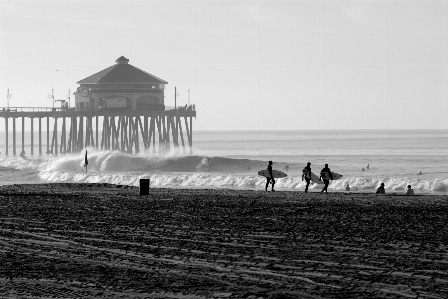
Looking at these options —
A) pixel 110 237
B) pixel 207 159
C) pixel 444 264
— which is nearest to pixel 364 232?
pixel 444 264

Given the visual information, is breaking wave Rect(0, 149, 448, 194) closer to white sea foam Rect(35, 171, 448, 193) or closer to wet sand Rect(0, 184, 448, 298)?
white sea foam Rect(35, 171, 448, 193)

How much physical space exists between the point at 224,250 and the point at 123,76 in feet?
203

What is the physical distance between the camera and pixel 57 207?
2200 cm

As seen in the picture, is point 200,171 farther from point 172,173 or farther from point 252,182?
point 252,182

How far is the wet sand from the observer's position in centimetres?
1096

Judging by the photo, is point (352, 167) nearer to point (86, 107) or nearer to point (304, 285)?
point (86, 107)

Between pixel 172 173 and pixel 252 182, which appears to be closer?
pixel 252 182

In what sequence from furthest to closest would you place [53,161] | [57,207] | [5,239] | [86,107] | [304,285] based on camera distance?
[86,107] → [53,161] → [57,207] → [5,239] → [304,285]

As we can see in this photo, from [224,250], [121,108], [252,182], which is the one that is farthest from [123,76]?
[224,250]

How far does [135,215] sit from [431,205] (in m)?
8.25

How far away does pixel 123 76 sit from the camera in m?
74.6

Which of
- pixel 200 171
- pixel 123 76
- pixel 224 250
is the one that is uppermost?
pixel 123 76

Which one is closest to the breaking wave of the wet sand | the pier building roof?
the pier building roof

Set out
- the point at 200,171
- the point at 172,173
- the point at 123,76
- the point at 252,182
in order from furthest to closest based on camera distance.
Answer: the point at 123,76
the point at 200,171
the point at 172,173
the point at 252,182
